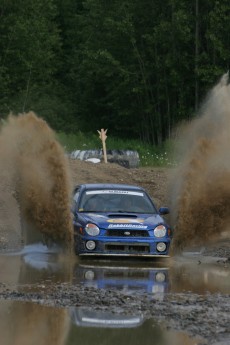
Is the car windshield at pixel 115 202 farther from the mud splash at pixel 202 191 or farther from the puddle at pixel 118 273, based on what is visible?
the mud splash at pixel 202 191

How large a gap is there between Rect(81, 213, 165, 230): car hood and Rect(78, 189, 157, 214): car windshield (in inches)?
19.3

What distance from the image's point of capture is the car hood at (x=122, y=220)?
1966 cm

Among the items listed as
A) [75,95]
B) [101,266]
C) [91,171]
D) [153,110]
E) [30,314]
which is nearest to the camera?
[30,314]

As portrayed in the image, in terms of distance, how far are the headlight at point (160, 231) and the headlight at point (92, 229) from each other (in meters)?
1.09

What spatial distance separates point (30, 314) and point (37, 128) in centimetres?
1255

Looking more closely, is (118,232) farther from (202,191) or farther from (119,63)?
(119,63)

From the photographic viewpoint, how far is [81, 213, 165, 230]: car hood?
19.7 meters

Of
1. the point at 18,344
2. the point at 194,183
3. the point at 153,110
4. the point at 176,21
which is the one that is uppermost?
the point at 176,21

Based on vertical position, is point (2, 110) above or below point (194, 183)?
above

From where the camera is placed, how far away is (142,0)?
241 feet

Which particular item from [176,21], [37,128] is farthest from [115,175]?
[176,21]

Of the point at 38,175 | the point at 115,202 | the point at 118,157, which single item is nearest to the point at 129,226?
the point at 115,202

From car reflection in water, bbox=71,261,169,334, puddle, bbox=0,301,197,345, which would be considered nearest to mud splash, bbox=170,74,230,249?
car reflection in water, bbox=71,261,169,334

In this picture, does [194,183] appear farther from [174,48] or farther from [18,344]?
[174,48]
